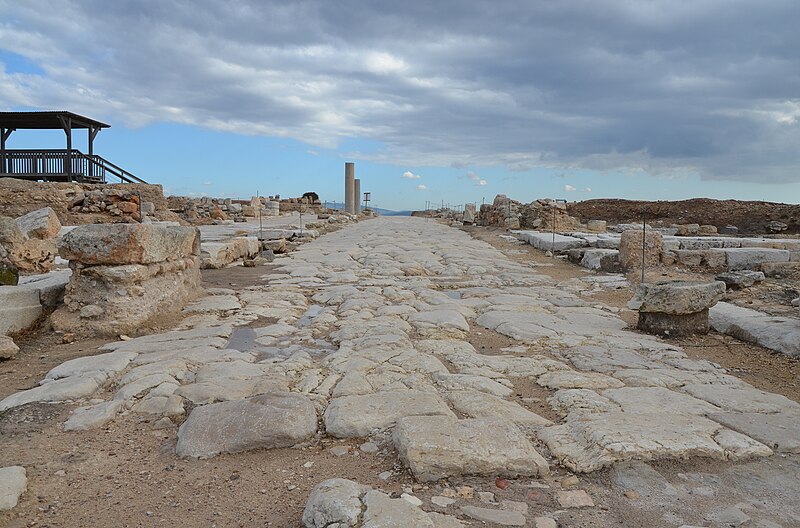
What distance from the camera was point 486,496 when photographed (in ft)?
7.73

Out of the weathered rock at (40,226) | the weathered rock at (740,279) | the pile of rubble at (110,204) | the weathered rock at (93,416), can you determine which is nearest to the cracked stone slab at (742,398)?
the weathered rock at (93,416)

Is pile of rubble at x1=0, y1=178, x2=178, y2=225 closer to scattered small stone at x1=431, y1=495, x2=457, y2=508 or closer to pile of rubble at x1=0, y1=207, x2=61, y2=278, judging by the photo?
pile of rubble at x1=0, y1=207, x2=61, y2=278

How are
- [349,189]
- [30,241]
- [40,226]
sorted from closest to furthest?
[30,241] → [40,226] → [349,189]

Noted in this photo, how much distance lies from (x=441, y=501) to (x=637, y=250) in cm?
840

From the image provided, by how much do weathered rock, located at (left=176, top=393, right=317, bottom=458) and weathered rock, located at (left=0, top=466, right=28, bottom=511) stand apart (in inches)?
25.9

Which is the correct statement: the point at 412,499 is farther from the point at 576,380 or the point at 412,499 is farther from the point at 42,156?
the point at 42,156

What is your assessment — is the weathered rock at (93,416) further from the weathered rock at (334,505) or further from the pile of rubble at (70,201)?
the pile of rubble at (70,201)

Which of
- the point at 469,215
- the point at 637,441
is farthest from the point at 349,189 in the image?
the point at 637,441

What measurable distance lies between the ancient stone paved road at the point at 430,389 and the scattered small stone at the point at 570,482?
10cm

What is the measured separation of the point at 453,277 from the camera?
8852 mm

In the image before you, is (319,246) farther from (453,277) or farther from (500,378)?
(500,378)

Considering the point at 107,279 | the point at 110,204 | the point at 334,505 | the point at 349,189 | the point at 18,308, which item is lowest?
the point at 334,505

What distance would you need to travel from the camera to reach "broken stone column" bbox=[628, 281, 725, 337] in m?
5.17

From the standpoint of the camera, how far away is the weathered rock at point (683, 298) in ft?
16.9
